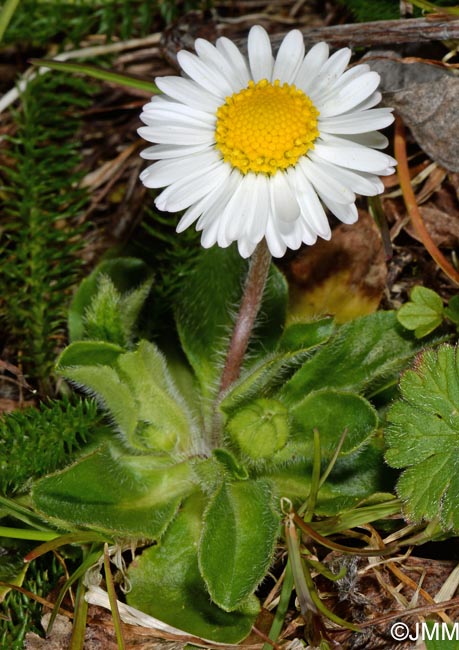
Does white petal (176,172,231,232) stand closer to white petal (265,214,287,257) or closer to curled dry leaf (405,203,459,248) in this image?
white petal (265,214,287,257)

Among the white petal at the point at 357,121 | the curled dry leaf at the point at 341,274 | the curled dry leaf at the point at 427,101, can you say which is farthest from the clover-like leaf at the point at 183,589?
the curled dry leaf at the point at 427,101

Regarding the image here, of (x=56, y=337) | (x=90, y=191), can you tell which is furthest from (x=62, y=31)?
(x=56, y=337)

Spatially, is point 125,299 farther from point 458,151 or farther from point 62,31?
point 62,31

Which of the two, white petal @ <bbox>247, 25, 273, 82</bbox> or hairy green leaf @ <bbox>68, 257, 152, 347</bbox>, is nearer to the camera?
white petal @ <bbox>247, 25, 273, 82</bbox>

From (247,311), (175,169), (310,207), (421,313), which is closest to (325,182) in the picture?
(310,207)

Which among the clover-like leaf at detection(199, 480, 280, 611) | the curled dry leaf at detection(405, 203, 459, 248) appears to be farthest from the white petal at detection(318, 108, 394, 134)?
the clover-like leaf at detection(199, 480, 280, 611)

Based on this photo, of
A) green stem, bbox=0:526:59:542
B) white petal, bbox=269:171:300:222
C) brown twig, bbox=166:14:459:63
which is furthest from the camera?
brown twig, bbox=166:14:459:63
